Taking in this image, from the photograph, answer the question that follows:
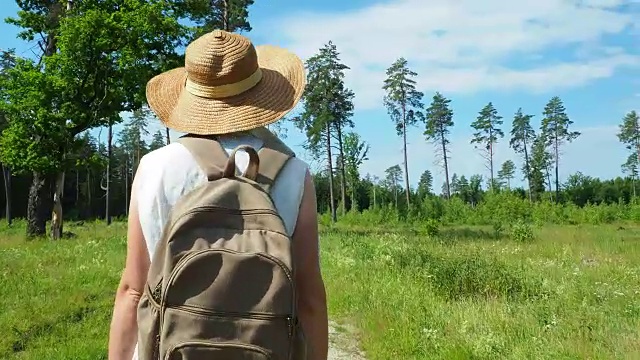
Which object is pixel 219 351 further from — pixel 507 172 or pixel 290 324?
pixel 507 172

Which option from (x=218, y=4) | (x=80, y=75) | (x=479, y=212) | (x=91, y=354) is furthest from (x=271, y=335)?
(x=479, y=212)

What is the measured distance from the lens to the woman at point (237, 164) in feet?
6.33

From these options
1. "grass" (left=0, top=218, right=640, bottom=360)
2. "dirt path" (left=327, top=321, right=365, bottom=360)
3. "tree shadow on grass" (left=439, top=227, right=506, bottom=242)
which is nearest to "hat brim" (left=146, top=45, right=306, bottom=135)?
"grass" (left=0, top=218, right=640, bottom=360)

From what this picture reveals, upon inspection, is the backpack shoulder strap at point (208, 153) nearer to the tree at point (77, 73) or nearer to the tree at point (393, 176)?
the tree at point (77, 73)

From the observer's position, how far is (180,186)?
1.92 meters

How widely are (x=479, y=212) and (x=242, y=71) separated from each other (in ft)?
176

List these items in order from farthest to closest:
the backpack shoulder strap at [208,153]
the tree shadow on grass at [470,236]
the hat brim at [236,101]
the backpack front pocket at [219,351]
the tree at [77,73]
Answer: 1. the tree shadow on grass at [470,236]
2. the tree at [77,73]
3. the hat brim at [236,101]
4. the backpack shoulder strap at [208,153]
5. the backpack front pocket at [219,351]

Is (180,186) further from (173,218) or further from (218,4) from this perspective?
(218,4)

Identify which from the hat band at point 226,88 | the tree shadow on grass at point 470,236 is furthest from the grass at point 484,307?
the tree shadow on grass at point 470,236

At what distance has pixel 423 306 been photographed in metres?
8.48

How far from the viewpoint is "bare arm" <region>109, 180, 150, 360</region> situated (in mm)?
1968

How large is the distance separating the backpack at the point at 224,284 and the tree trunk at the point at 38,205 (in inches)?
849

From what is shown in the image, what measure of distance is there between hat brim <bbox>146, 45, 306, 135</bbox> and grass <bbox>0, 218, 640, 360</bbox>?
15.2ft

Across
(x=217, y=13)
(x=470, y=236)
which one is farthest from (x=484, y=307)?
(x=217, y=13)
